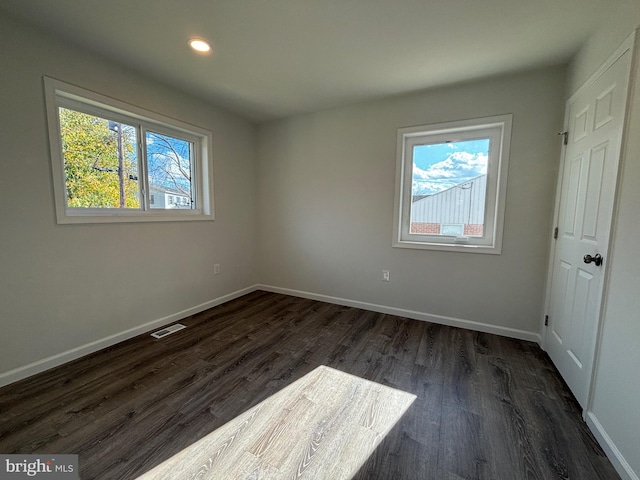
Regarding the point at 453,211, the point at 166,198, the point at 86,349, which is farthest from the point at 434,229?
the point at 86,349

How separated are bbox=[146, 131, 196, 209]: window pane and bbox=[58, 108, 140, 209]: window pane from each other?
161 mm

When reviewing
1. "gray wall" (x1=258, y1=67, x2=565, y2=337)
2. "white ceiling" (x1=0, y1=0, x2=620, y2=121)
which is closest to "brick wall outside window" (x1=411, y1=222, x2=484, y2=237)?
"gray wall" (x1=258, y1=67, x2=565, y2=337)

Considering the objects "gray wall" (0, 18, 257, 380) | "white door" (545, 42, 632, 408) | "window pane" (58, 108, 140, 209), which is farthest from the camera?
"window pane" (58, 108, 140, 209)

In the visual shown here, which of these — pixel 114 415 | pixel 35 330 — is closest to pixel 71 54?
pixel 35 330

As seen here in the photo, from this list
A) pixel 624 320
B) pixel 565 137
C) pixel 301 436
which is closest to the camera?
pixel 624 320

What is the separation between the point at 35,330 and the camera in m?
1.90

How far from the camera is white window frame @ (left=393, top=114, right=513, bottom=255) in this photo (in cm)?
248

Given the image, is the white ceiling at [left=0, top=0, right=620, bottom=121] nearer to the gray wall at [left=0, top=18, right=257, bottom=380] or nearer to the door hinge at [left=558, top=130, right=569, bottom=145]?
the gray wall at [left=0, top=18, right=257, bottom=380]

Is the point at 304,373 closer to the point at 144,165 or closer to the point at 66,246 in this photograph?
the point at 66,246

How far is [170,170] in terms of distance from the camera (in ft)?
9.29

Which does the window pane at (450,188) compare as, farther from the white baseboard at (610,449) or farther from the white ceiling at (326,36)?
the white baseboard at (610,449)

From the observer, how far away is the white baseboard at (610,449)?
3.85 ft

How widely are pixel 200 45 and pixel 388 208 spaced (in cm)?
225

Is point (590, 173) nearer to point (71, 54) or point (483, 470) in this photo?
point (483, 470)
